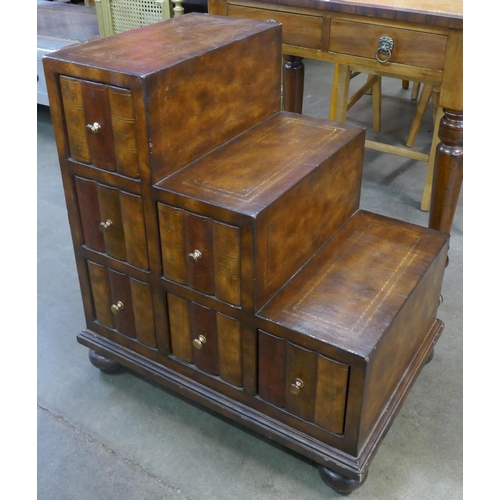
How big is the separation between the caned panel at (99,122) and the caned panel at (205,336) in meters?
0.37

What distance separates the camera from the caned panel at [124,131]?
3.76ft

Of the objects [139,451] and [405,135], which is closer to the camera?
[139,451]

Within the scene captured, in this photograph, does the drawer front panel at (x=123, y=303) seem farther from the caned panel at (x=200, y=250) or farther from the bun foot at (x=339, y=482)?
the bun foot at (x=339, y=482)

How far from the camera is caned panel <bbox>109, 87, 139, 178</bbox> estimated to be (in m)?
1.15

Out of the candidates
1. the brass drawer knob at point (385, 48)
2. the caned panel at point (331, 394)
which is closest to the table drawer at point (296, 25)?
the brass drawer knob at point (385, 48)

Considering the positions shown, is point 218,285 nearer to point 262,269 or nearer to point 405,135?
point 262,269

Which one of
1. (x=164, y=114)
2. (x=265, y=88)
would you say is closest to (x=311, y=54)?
(x=265, y=88)

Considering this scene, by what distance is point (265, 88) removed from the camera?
146 centimetres

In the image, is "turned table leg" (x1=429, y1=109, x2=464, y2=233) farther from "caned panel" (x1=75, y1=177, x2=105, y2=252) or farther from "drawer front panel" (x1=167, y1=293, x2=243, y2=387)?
"caned panel" (x1=75, y1=177, x2=105, y2=252)

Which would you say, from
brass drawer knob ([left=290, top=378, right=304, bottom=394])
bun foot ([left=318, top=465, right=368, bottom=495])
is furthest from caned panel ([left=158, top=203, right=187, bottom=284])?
bun foot ([left=318, top=465, right=368, bottom=495])

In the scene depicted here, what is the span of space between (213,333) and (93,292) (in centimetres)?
39

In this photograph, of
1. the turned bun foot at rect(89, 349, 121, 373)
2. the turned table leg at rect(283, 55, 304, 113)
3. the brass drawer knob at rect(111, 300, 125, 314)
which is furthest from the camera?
the turned table leg at rect(283, 55, 304, 113)

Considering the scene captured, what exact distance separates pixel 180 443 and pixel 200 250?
0.53m

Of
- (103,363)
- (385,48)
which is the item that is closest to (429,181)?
(385,48)
